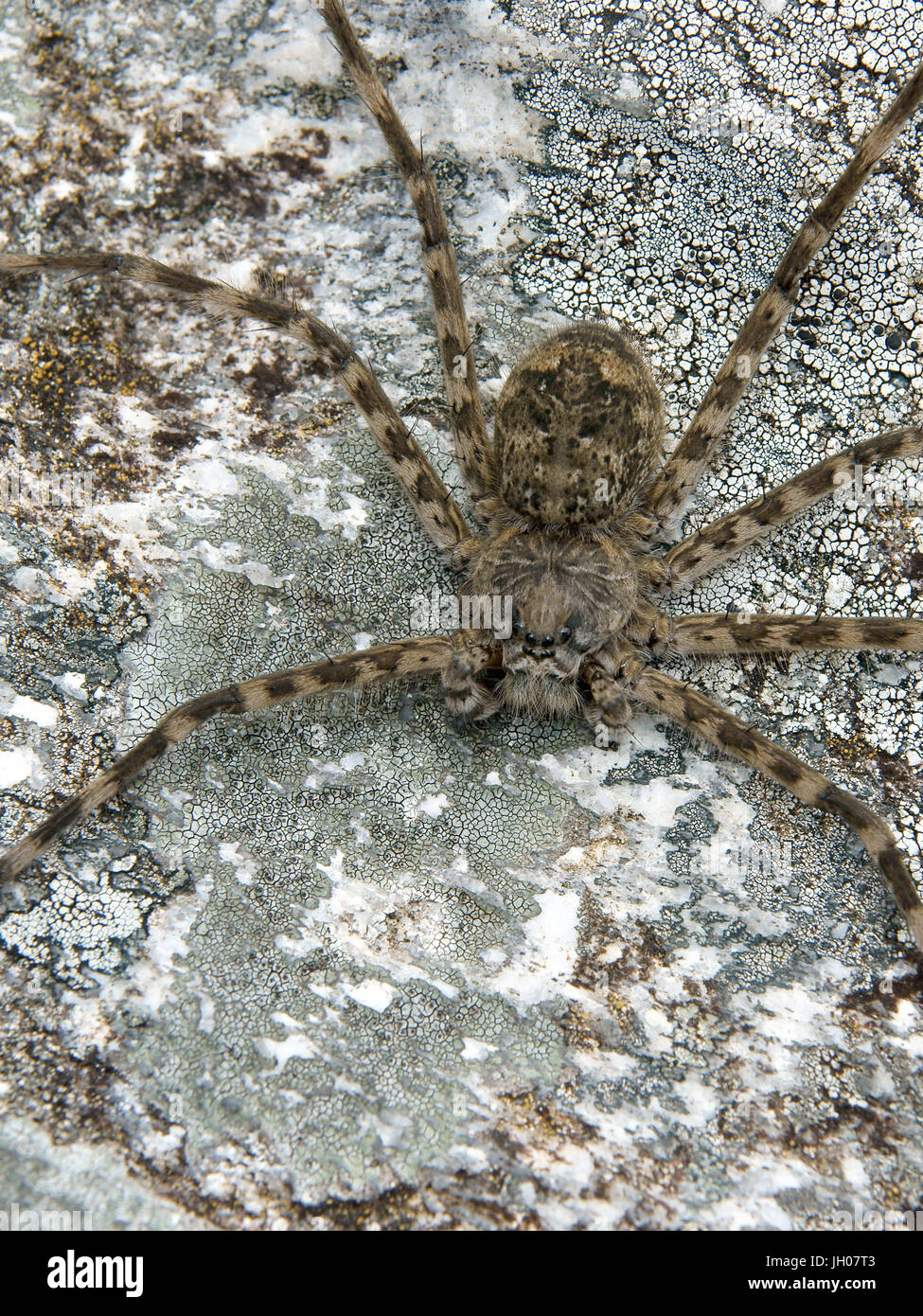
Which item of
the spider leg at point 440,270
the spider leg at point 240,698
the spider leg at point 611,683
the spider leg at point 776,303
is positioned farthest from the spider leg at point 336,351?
the spider leg at point 776,303

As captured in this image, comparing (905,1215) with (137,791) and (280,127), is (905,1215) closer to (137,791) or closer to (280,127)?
(137,791)

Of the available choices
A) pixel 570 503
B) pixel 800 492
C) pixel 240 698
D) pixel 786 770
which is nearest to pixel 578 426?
pixel 570 503

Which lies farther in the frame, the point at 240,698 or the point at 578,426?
the point at 578,426

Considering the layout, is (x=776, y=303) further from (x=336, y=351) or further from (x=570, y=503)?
(x=336, y=351)

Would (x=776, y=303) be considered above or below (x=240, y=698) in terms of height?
above

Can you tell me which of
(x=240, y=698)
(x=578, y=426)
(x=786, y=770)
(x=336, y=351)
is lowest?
(x=786, y=770)

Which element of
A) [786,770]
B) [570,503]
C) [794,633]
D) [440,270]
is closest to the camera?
[786,770]
